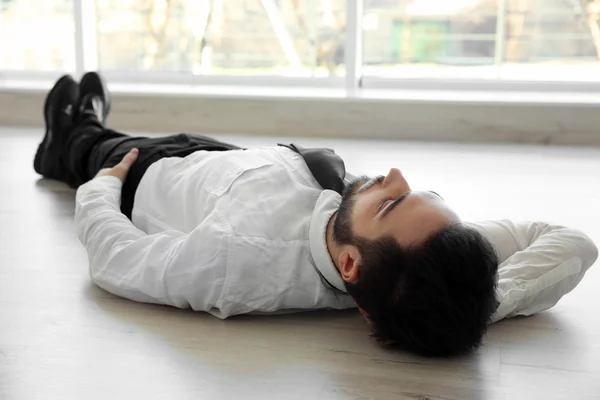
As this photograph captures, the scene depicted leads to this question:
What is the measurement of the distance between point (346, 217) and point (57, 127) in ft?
4.08

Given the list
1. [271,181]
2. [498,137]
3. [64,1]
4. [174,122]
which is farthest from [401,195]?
[64,1]

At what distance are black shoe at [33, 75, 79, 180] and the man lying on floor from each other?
0.52m

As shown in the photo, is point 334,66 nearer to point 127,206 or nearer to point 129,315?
point 127,206

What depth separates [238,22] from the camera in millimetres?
4145

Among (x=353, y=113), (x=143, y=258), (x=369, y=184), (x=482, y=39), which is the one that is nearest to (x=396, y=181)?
(x=369, y=184)

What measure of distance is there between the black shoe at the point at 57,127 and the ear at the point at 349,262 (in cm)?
125

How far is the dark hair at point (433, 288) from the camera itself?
3.80 feet

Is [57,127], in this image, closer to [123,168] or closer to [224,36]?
[123,168]

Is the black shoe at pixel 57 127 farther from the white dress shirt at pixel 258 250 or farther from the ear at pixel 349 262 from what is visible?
the ear at pixel 349 262

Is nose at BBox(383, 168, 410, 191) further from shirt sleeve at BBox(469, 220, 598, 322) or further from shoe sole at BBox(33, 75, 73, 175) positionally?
shoe sole at BBox(33, 75, 73, 175)

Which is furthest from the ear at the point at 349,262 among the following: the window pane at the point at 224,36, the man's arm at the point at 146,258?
the window pane at the point at 224,36

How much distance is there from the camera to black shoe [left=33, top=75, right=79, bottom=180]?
2.29 metres

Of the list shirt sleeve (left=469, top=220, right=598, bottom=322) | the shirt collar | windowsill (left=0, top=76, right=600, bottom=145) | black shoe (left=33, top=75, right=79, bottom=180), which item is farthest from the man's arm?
windowsill (left=0, top=76, right=600, bottom=145)

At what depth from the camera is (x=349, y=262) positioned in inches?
49.9
